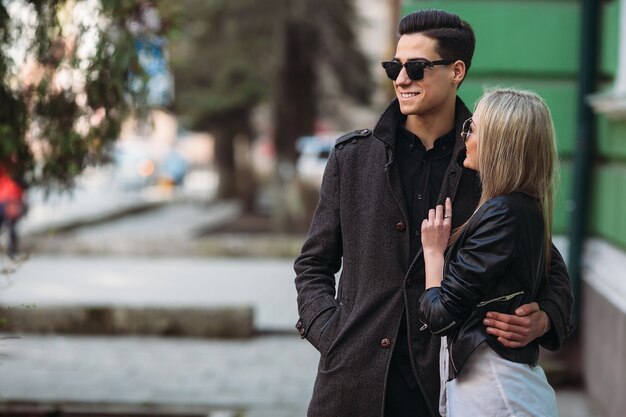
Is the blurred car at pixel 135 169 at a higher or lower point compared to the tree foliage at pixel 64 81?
lower

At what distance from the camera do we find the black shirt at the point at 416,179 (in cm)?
288

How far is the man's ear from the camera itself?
292 cm

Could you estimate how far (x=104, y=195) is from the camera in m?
36.1

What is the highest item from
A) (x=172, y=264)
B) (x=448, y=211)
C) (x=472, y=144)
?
(x=472, y=144)

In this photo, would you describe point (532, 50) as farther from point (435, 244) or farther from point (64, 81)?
point (435, 244)

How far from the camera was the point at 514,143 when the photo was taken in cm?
267

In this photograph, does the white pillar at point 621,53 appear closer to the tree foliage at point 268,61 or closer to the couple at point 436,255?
the couple at point 436,255

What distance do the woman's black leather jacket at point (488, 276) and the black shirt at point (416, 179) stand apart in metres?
0.16

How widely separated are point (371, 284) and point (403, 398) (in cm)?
33

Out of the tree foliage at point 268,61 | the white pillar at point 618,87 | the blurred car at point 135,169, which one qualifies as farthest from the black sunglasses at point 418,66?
the blurred car at point 135,169

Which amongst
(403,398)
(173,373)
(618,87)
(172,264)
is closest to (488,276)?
(403,398)

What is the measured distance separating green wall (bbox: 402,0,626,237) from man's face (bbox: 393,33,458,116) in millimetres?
4594

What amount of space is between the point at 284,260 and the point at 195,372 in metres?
7.37

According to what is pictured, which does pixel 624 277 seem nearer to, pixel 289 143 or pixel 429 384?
pixel 429 384
